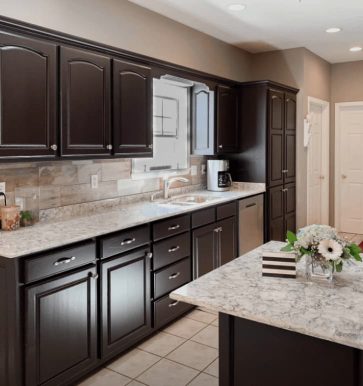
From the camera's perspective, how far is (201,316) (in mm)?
3574

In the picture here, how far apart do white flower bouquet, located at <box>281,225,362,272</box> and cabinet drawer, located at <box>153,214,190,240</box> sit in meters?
1.47

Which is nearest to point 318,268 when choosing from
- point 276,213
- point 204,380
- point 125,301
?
point 204,380

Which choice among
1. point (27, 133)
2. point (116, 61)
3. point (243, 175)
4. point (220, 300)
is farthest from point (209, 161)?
point (220, 300)

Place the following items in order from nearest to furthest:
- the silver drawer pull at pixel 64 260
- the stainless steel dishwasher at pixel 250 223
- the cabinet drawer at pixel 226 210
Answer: the silver drawer pull at pixel 64 260, the cabinet drawer at pixel 226 210, the stainless steel dishwasher at pixel 250 223

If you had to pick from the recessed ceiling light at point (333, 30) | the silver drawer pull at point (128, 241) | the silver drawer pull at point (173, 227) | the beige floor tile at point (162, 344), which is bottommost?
the beige floor tile at point (162, 344)

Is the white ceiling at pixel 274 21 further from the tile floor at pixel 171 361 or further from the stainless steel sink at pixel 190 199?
the tile floor at pixel 171 361

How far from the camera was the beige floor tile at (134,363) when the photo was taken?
107 inches

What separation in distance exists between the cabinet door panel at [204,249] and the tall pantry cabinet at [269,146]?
1253 millimetres

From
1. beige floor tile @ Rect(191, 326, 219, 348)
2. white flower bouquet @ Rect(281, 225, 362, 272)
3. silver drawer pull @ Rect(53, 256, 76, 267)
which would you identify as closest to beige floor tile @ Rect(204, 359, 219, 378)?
beige floor tile @ Rect(191, 326, 219, 348)

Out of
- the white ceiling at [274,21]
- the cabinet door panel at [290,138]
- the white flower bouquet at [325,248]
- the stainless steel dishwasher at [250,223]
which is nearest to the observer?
the white flower bouquet at [325,248]

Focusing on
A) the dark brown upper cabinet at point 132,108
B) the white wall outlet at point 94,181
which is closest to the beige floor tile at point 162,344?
the white wall outlet at point 94,181

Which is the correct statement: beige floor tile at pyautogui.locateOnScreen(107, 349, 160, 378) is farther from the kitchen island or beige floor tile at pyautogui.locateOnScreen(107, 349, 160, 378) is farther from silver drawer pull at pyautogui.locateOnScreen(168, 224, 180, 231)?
the kitchen island

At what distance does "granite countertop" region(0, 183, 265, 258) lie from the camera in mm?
2247

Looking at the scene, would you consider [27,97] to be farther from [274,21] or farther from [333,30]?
[333,30]
